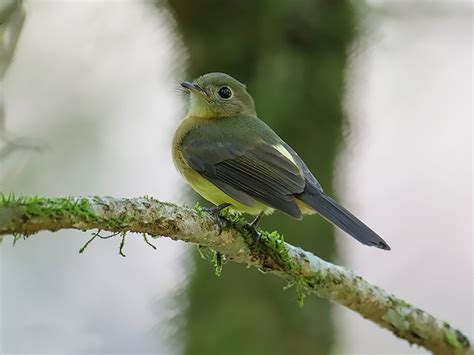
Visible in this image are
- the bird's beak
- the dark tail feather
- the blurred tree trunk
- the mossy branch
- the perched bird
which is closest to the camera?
the mossy branch

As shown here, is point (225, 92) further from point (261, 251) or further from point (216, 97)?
point (261, 251)

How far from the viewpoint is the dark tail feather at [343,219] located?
3.40 metres

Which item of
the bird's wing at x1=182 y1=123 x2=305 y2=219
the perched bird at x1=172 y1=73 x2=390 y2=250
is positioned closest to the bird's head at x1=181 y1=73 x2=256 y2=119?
the perched bird at x1=172 y1=73 x2=390 y2=250

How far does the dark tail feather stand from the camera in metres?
3.40

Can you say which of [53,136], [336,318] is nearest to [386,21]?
[336,318]

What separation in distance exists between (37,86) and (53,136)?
0.44 metres

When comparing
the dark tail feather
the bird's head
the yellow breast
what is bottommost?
the yellow breast

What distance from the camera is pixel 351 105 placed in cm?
511

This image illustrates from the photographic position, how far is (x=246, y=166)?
3.86m

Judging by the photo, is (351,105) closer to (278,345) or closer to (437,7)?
(437,7)

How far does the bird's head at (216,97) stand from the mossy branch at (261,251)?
49.0 inches

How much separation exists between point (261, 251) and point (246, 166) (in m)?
0.72

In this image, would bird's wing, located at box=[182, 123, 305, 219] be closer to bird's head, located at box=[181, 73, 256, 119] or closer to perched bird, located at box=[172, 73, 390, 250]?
perched bird, located at box=[172, 73, 390, 250]

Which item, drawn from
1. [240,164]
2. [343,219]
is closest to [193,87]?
[240,164]
